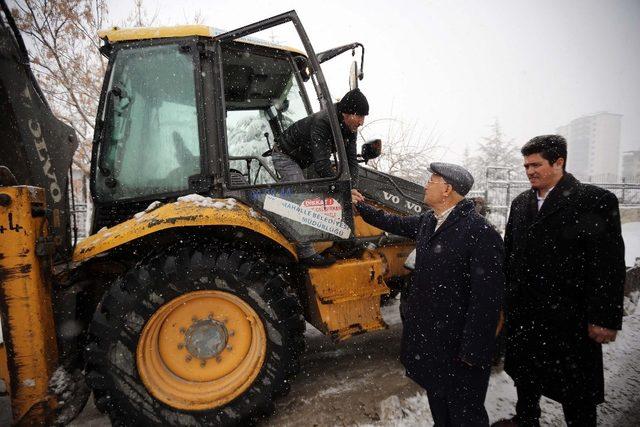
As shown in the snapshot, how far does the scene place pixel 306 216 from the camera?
271 centimetres

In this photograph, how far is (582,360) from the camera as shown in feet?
6.93

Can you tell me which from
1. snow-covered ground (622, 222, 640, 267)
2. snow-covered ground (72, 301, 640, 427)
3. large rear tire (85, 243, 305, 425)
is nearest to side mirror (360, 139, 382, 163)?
large rear tire (85, 243, 305, 425)

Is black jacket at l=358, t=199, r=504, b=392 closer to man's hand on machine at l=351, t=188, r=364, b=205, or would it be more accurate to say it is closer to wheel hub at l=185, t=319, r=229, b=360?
man's hand on machine at l=351, t=188, r=364, b=205

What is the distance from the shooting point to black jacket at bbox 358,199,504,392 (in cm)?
176

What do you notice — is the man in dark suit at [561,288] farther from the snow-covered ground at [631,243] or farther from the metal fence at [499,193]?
the metal fence at [499,193]

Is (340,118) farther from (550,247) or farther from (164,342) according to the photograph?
(164,342)

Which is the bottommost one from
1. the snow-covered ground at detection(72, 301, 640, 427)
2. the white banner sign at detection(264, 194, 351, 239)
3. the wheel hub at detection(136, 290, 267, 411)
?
the snow-covered ground at detection(72, 301, 640, 427)

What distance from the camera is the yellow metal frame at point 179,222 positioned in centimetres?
211

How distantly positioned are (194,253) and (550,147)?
2354mm

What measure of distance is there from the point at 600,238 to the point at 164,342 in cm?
276

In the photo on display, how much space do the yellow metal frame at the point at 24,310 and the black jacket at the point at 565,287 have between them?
9.81 ft

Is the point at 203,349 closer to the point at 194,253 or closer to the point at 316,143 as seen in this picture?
the point at 194,253

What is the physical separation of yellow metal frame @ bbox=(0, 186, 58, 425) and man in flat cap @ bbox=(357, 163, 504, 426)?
2.15 meters

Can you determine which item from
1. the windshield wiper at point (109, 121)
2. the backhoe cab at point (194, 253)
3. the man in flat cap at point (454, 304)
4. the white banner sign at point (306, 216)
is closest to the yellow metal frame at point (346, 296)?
the backhoe cab at point (194, 253)
